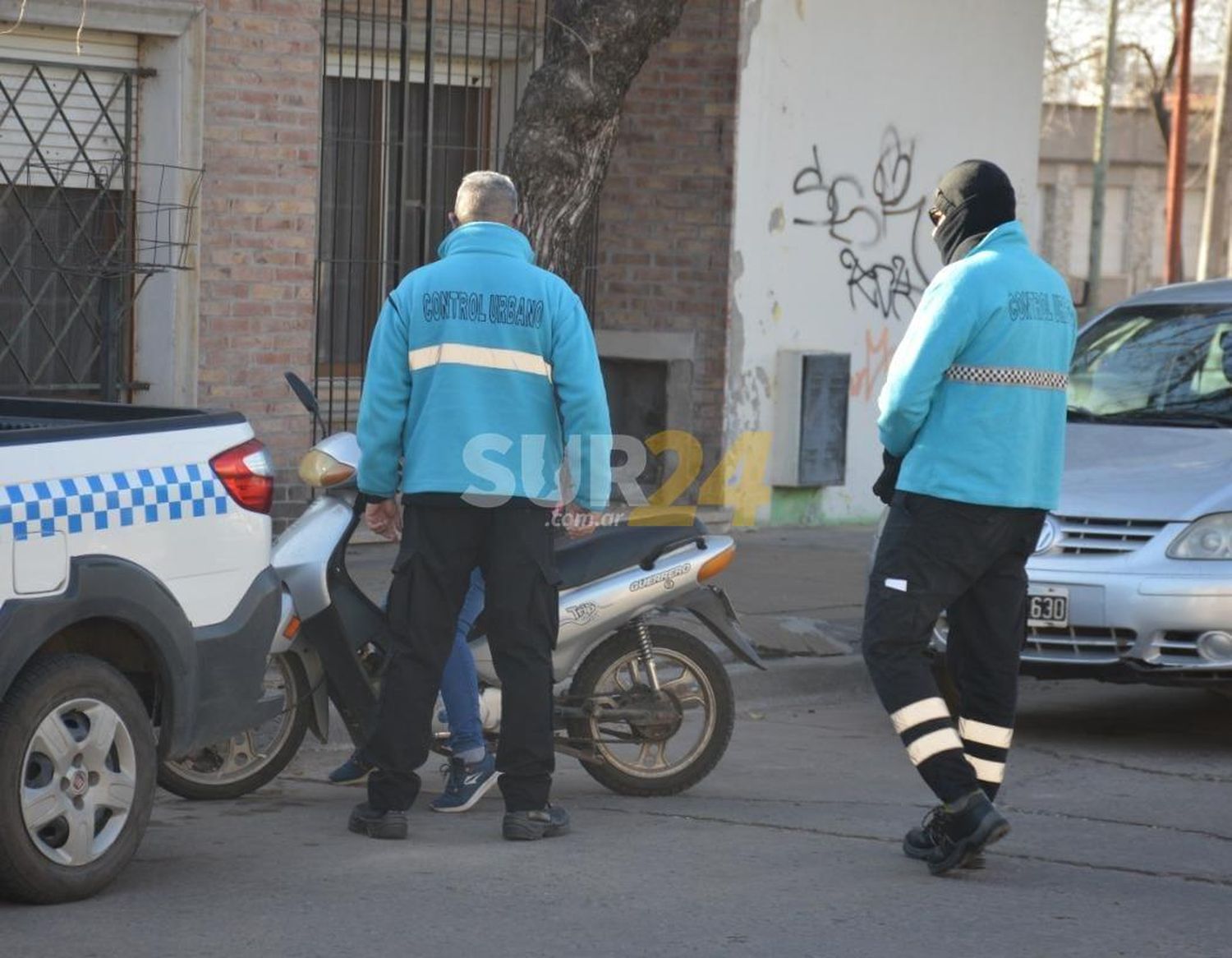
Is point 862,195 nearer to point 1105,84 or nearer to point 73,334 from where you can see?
point 73,334

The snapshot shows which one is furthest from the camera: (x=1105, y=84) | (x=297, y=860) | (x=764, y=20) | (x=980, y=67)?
(x=1105, y=84)

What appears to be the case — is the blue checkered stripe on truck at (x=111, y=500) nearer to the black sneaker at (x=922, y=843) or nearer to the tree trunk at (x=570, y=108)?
the black sneaker at (x=922, y=843)

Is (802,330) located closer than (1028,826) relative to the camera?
No

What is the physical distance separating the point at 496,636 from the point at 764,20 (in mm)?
8089

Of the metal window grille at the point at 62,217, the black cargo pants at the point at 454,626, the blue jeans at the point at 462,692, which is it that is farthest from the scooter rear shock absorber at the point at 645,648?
the metal window grille at the point at 62,217

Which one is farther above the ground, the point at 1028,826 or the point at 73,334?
Answer: the point at 73,334

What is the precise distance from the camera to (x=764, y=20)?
13.5 m

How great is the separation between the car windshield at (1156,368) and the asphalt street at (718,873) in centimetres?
145

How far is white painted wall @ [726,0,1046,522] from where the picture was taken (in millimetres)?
13586

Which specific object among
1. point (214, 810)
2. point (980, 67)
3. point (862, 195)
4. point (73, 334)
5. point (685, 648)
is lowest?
point (214, 810)

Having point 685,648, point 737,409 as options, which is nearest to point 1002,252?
point 685,648

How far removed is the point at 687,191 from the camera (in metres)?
13.6

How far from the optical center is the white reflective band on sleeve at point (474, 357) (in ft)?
19.9

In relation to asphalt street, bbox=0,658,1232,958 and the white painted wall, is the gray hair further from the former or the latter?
the white painted wall
